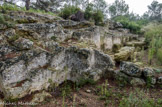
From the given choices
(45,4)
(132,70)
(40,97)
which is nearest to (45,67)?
(40,97)

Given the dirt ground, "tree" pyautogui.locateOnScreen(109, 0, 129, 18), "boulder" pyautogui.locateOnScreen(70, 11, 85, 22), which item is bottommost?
the dirt ground

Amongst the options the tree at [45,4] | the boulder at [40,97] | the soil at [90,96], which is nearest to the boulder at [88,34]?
the soil at [90,96]

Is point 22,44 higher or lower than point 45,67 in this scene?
higher

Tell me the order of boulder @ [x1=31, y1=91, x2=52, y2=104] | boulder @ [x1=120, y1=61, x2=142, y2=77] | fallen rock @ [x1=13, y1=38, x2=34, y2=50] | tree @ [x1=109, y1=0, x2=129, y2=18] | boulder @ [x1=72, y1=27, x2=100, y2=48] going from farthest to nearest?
1. tree @ [x1=109, y1=0, x2=129, y2=18]
2. boulder @ [x1=72, y1=27, x2=100, y2=48]
3. boulder @ [x1=120, y1=61, x2=142, y2=77]
4. fallen rock @ [x1=13, y1=38, x2=34, y2=50]
5. boulder @ [x1=31, y1=91, x2=52, y2=104]

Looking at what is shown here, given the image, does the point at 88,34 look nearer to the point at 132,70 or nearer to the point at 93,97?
the point at 132,70

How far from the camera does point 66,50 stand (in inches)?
158

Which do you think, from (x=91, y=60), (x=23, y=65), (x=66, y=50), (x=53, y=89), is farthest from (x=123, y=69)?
(x=23, y=65)

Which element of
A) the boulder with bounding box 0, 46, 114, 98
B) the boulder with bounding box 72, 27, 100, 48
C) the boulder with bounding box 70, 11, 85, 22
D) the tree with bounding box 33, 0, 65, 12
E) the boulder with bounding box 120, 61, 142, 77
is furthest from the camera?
the tree with bounding box 33, 0, 65, 12

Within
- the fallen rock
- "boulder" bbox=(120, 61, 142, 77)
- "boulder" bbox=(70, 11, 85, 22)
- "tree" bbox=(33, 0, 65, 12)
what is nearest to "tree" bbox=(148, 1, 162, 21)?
"tree" bbox=(33, 0, 65, 12)

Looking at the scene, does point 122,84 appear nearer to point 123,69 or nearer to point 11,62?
point 123,69

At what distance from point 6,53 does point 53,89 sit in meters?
1.79

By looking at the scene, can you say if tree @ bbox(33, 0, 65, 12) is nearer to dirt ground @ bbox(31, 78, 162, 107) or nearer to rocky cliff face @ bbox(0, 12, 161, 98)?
rocky cliff face @ bbox(0, 12, 161, 98)

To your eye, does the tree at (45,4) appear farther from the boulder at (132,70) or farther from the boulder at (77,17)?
A: the boulder at (132,70)

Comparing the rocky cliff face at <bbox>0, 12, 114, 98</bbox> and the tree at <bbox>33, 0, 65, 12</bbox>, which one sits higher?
the tree at <bbox>33, 0, 65, 12</bbox>
